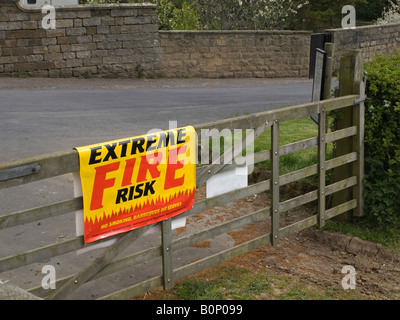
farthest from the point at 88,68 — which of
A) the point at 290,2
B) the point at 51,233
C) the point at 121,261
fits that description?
the point at 121,261

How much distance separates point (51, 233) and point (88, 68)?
12.9m

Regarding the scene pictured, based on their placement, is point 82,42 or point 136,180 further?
point 82,42

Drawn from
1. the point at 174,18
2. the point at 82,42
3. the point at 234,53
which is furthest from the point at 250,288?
A: the point at 174,18

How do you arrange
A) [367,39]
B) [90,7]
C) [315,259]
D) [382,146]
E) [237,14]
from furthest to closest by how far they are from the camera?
[367,39], [237,14], [90,7], [382,146], [315,259]

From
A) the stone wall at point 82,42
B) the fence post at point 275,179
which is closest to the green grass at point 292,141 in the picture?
the fence post at point 275,179

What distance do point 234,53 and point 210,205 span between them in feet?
54.6

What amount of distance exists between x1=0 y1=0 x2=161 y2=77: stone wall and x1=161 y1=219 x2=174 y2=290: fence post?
45.6 ft

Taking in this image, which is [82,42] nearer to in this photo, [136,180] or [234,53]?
[234,53]

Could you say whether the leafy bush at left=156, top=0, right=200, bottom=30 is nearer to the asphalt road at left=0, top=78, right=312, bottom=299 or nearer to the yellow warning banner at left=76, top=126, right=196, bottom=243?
the asphalt road at left=0, top=78, right=312, bottom=299

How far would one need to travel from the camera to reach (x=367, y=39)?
2397cm

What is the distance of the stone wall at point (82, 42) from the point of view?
1755 cm

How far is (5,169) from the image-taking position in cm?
399

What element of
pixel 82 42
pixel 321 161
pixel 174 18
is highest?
Result: pixel 174 18
